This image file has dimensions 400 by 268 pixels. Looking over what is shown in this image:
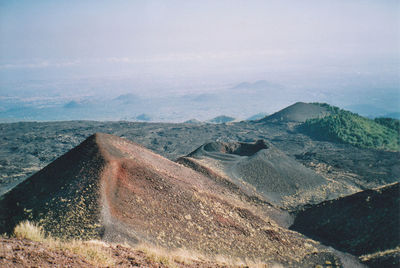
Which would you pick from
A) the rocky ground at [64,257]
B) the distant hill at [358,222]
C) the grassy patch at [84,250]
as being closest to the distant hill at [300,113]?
the distant hill at [358,222]

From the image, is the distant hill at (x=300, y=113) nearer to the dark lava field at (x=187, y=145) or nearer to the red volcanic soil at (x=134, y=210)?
the dark lava field at (x=187, y=145)

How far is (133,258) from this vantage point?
291 inches

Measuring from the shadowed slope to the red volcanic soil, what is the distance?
592cm

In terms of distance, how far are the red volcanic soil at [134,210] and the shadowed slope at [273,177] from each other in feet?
19.4

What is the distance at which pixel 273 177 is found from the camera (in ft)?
79.6

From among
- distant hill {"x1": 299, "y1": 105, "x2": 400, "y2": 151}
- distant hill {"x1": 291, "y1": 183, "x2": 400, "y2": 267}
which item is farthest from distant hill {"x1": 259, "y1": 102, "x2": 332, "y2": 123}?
distant hill {"x1": 291, "y1": 183, "x2": 400, "y2": 267}

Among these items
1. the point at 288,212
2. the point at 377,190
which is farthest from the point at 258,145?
the point at 377,190

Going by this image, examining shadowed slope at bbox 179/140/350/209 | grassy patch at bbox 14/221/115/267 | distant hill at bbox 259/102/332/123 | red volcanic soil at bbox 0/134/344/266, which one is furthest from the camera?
distant hill at bbox 259/102/332/123

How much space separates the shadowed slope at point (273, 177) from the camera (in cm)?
2217

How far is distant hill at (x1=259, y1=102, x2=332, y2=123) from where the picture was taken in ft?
215

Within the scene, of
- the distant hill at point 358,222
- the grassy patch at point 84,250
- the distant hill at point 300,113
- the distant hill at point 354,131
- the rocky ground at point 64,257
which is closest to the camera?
the rocky ground at point 64,257

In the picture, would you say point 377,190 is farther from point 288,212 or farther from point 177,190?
point 177,190

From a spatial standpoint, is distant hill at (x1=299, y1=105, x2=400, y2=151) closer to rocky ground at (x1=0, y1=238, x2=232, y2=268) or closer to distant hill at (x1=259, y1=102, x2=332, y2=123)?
distant hill at (x1=259, y1=102, x2=332, y2=123)

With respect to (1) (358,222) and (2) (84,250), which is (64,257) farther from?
(1) (358,222)
